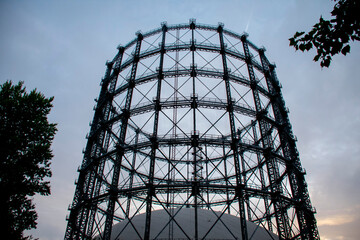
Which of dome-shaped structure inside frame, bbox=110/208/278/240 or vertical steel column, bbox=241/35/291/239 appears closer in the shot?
dome-shaped structure inside frame, bbox=110/208/278/240

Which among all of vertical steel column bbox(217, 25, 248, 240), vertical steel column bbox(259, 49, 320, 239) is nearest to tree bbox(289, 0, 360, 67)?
vertical steel column bbox(217, 25, 248, 240)

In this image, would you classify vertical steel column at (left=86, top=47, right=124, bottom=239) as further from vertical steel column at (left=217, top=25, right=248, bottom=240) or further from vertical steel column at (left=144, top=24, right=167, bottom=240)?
vertical steel column at (left=217, top=25, right=248, bottom=240)

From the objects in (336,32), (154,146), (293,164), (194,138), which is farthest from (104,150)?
(336,32)

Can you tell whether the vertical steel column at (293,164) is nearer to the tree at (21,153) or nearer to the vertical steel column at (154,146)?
the vertical steel column at (154,146)

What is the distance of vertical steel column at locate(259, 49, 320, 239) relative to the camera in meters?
17.3

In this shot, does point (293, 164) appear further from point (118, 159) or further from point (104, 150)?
point (104, 150)

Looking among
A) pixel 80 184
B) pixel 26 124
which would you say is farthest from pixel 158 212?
pixel 26 124

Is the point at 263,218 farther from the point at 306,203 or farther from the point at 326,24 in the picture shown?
the point at 326,24

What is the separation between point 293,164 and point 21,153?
1682 cm

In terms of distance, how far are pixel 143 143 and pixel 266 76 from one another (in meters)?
12.4

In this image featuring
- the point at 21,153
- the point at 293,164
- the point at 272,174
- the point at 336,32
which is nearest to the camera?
the point at 336,32

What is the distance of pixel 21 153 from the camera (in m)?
10.2

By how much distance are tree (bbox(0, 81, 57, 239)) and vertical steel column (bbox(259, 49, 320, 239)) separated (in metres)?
15.2

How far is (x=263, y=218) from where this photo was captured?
21.0m
